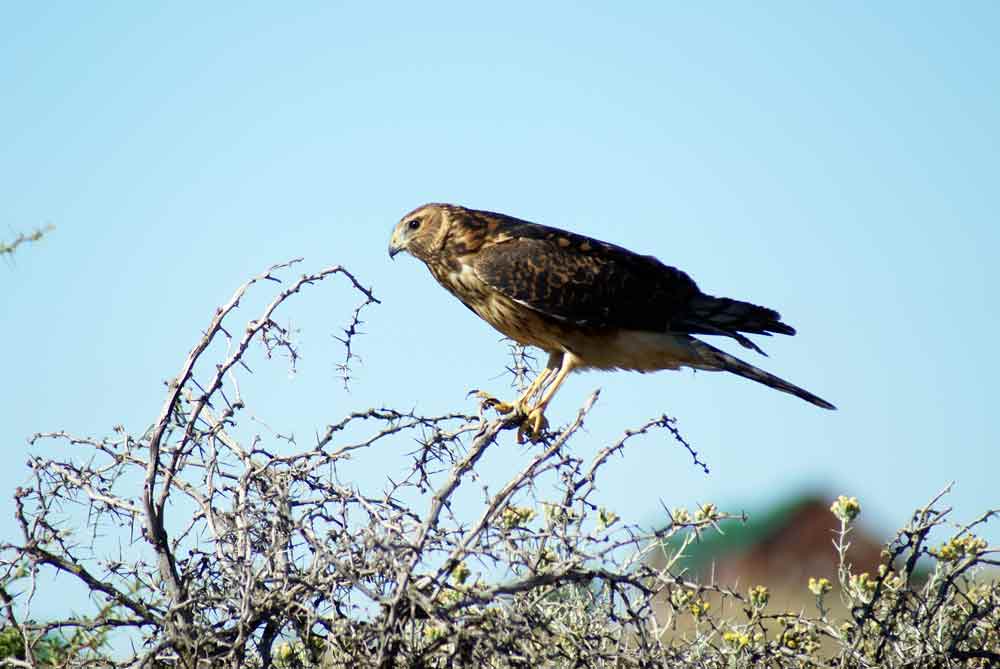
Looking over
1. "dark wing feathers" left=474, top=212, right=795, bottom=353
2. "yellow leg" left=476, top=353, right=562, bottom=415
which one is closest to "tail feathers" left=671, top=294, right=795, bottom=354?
"dark wing feathers" left=474, top=212, right=795, bottom=353

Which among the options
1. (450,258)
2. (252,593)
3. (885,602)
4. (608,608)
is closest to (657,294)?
(450,258)

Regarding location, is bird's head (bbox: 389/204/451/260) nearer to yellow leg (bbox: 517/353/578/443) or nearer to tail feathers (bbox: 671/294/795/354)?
yellow leg (bbox: 517/353/578/443)

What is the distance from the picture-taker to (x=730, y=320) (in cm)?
646

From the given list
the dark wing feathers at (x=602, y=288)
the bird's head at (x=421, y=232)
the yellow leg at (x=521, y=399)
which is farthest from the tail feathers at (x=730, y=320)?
the bird's head at (x=421, y=232)

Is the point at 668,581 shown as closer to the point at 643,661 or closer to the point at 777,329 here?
the point at 643,661

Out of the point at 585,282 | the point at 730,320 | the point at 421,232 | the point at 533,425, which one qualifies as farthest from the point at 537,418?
the point at 421,232

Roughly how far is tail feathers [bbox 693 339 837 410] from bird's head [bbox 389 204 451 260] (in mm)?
1595

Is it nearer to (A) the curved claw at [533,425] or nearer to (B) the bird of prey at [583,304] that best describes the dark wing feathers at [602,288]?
(B) the bird of prey at [583,304]

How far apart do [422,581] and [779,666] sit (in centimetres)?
168

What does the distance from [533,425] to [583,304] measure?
35.1 inches

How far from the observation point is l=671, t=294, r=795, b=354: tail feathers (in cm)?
634

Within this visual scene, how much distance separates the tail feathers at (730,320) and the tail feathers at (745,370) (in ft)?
0.34

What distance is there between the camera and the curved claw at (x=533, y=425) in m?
5.91

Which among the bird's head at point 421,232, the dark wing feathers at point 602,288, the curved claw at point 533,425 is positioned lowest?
the curved claw at point 533,425
